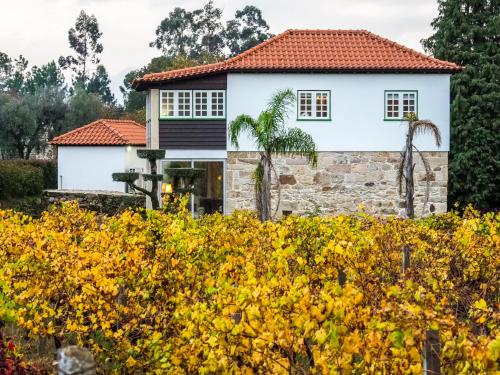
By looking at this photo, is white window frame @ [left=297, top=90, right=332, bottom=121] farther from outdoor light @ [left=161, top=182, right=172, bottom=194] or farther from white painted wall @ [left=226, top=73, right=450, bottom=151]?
outdoor light @ [left=161, top=182, right=172, bottom=194]

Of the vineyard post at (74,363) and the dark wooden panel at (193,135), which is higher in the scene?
the dark wooden panel at (193,135)

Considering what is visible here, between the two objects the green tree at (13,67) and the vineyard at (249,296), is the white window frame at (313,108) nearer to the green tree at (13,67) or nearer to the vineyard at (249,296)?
the vineyard at (249,296)

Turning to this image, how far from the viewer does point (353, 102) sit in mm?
25062

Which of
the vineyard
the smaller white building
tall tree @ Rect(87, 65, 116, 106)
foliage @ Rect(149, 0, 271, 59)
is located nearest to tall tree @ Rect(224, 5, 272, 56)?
foliage @ Rect(149, 0, 271, 59)

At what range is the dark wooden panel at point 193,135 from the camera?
81.8 feet

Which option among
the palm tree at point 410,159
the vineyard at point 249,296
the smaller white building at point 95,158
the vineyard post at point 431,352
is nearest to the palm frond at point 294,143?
the palm tree at point 410,159

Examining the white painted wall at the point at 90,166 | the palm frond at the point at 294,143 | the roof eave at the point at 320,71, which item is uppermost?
the roof eave at the point at 320,71

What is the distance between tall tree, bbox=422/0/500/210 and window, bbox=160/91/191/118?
11.1 m

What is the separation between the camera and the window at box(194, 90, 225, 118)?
988 inches

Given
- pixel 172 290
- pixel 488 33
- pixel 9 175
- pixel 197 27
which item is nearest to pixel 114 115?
pixel 197 27

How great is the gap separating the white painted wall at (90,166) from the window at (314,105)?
10009 millimetres

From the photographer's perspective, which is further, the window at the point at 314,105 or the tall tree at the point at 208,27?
the tall tree at the point at 208,27

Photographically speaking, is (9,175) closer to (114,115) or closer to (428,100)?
(428,100)

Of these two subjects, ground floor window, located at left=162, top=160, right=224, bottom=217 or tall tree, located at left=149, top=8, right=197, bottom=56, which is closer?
ground floor window, located at left=162, top=160, right=224, bottom=217
